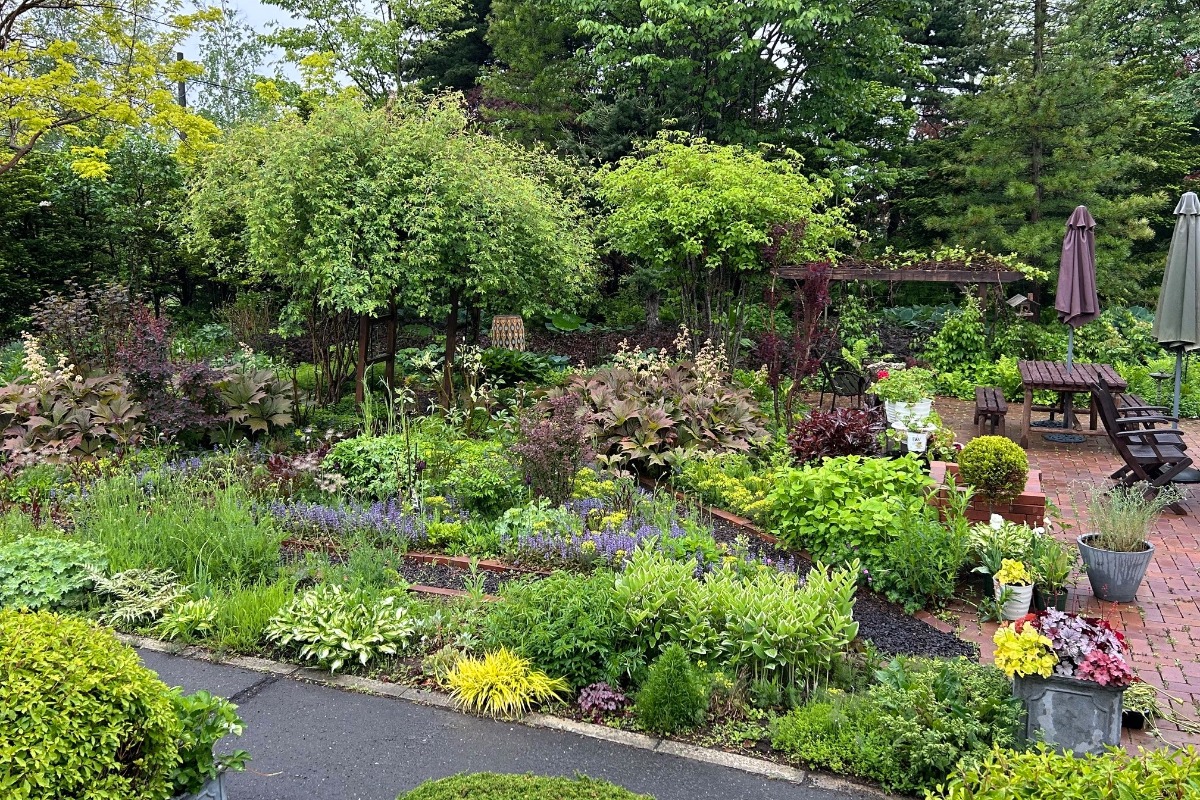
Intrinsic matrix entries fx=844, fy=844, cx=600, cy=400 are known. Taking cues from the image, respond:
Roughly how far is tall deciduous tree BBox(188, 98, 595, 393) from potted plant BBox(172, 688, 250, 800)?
5.46 meters

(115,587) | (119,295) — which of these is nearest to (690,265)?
Answer: (119,295)

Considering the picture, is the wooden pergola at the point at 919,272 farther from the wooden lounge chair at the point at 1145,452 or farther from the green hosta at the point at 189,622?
the green hosta at the point at 189,622


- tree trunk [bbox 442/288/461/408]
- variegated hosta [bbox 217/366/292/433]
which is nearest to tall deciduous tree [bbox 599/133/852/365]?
tree trunk [bbox 442/288/461/408]

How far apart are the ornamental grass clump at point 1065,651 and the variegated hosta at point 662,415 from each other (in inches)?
146

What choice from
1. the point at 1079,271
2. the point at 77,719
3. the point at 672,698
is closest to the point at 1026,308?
the point at 1079,271

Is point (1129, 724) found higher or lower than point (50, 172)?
lower

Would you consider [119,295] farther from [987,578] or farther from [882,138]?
[882,138]

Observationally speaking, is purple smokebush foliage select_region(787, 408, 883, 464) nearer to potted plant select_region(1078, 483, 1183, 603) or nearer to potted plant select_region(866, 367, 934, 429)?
potted plant select_region(866, 367, 934, 429)

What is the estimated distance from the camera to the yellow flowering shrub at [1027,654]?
3.12 meters

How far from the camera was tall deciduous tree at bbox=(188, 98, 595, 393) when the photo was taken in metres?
7.86

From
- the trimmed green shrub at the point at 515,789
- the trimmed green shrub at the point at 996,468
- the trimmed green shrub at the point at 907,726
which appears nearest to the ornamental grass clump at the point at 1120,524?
the trimmed green shrub at the point at 996,468

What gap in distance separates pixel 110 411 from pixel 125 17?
28.4ft

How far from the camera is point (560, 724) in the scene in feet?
11.8

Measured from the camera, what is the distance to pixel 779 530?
17.6 feet
